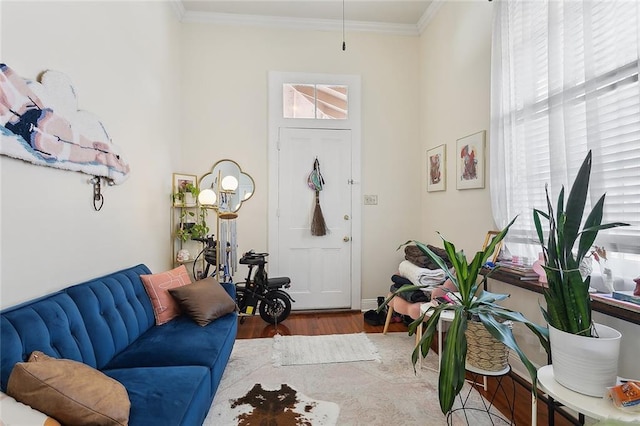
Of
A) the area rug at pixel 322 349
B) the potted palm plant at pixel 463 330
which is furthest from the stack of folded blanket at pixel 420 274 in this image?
the potted palm plant at pixel 463 330

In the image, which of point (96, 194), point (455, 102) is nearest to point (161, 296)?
point (96, 194)

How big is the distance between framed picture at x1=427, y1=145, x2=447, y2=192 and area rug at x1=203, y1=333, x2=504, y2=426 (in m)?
1.80

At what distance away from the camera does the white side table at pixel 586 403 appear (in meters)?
1.11

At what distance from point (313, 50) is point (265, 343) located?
11.4ft

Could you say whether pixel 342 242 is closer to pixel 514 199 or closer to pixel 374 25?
pixel 514 199

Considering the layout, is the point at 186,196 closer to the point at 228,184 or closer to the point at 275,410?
the point at 228,184

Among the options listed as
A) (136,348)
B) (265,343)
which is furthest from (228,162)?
(136,348)

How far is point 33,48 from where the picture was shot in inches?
63.7

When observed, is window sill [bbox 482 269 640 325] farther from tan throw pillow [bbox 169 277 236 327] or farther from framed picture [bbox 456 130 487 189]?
tan throw pillow [bbox 169 277 236 327]

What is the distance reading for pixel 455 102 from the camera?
3.34 m

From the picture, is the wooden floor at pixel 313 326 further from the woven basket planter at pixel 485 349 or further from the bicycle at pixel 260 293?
the woven basket planter at pixel 485 349

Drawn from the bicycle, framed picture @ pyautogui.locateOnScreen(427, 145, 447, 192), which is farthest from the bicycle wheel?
framed picture @ pyautogui.locateOnScreen(427, 145, 447, 192)

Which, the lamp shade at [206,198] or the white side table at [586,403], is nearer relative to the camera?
the white side table at [586,403]

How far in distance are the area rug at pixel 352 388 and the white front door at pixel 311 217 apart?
3.94ft
